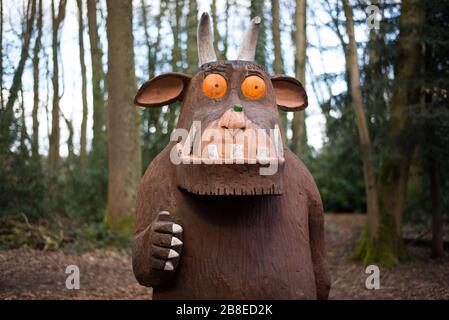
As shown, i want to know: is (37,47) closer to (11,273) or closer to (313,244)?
(11,273)

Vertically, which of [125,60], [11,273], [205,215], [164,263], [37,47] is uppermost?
[37,47]

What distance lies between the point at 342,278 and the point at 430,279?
1.48 metres

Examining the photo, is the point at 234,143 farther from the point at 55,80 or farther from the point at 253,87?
the point at 55,80

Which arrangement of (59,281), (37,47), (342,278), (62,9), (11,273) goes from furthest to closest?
(62,9) → (37,47) → (342,278) → (59,281) → (11,273)

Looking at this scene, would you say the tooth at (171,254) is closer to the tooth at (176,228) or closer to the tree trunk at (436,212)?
the tooth at (176,228)

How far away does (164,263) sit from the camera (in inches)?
111

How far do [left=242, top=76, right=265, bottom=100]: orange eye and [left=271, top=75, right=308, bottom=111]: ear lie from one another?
433 millimetres

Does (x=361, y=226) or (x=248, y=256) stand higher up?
(x=248, y=256)

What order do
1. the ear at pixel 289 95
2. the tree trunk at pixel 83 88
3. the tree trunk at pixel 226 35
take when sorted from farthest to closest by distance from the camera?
the tree trunk at pixel 83 88 < the tree trunk at pixel 226 35 < the ear at pixel 289 95

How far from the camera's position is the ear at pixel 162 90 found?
3.32m

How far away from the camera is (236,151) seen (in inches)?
105

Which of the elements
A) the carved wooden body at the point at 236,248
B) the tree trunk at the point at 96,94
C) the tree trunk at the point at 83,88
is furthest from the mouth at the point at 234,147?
the tree trunk at the point at 83,88

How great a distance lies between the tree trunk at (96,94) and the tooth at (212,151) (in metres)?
8.80

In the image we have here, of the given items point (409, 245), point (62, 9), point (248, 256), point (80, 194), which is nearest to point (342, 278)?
point (409, 245)
